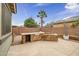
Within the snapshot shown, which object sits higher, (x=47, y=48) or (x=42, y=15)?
(x=42, y=15)

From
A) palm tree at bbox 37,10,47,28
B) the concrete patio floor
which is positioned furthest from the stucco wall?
palm tree at bbox 37,10,47,28

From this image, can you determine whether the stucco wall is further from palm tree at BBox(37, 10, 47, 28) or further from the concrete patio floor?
palm tree at BBox(37, 10, 47, 28)

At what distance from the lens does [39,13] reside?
2.48m

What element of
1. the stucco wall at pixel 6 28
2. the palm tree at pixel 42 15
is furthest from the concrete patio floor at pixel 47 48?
the palm tree at pixel 42 15

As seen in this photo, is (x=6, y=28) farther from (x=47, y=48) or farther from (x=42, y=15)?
(x=47, y=48)

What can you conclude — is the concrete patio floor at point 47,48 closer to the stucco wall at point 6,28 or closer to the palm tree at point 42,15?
the stucco wall at point 6,28

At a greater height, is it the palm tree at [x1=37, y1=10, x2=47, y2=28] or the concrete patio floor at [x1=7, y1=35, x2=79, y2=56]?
the palm tree at [x1=37, y1=10, x2=47, y2=28]

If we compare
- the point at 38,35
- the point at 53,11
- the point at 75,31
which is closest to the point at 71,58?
the point at 75,31

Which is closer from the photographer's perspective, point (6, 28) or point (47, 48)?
point (47, 48)

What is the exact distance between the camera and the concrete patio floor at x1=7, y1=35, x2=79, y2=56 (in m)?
2.47

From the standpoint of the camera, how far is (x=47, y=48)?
8.30ft

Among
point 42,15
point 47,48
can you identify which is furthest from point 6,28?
point 47,48

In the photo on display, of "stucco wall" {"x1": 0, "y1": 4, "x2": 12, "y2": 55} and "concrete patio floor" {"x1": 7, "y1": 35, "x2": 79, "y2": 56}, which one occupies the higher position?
"stucco wall" {"x1": 0, "y1": 4, "x2": 12, "y2": 55}

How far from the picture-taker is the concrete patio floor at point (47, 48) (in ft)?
8.10
